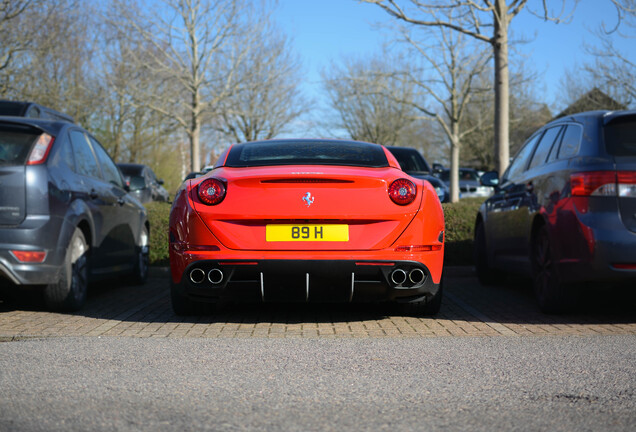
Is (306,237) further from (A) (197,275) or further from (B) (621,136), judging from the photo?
(B) (621,136)

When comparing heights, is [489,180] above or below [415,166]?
below

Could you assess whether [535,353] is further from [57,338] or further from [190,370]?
[57,338]

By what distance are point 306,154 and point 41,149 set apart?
2142 millimetres

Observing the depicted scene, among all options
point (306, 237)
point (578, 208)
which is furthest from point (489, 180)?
point (306, 237)

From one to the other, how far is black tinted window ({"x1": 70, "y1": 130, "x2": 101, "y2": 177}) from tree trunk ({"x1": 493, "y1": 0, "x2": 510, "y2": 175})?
8.19m

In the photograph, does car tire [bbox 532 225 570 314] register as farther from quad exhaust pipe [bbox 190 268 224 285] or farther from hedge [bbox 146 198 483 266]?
hedge [bbox 146 198 483 266]

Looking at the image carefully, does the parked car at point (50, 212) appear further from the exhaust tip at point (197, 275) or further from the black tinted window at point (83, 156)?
the exhaust tip at point (197, 275)

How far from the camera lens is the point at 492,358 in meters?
4.88

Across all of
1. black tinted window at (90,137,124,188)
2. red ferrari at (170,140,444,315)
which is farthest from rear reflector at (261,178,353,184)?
black tinted window at (90,137,124,188)

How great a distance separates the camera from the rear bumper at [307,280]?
5.66 m

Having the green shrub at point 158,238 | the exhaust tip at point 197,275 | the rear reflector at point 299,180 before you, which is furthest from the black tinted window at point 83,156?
the green shrub at point 158,238

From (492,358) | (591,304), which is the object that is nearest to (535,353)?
(492,358)

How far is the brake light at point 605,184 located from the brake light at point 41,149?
417 centimetres

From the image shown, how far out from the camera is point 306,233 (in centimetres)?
571
